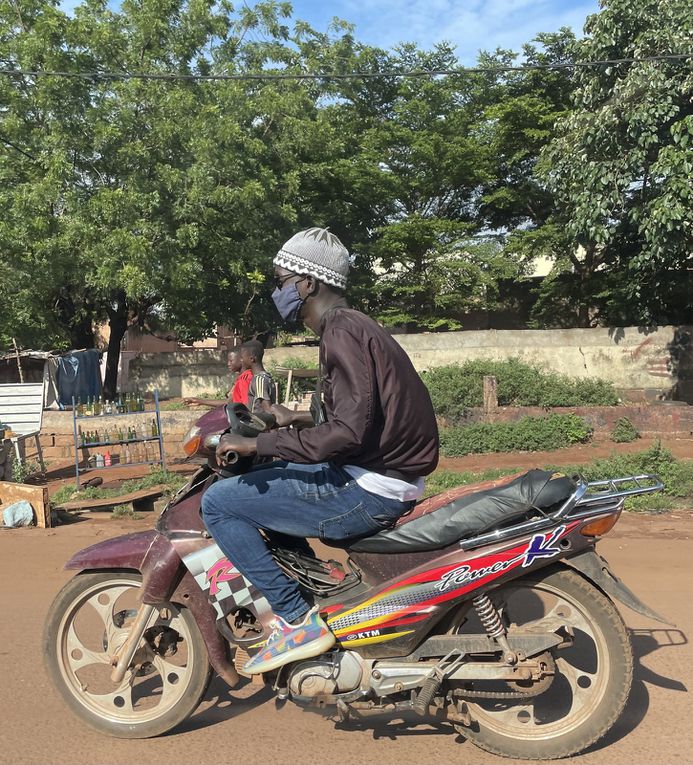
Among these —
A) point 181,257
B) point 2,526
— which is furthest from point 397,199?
point 2,526

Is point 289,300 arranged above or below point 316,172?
below

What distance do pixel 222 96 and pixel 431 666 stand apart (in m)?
16.8

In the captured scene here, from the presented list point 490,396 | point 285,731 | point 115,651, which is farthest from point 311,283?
point 490,396

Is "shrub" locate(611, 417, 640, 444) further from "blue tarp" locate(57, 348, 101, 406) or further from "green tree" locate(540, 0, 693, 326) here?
"blue tarp" locate(57, 348, 101, 406)

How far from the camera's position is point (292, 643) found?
2770 mm

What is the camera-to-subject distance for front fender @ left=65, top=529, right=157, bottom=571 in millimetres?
2979

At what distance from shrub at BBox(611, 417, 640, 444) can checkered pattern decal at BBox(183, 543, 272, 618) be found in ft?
31.6

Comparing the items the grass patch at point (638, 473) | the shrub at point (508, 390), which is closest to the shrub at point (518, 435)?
the shrub at point (508, 390)

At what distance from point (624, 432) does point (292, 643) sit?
31.9ft

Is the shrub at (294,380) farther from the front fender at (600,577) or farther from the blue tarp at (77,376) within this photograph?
the front fender at (600,577)

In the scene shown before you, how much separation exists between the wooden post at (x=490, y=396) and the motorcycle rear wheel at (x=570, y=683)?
9.50m

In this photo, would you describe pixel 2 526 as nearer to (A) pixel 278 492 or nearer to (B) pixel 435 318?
(A) pixel 278 492

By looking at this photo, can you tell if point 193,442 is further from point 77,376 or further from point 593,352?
point 77,376

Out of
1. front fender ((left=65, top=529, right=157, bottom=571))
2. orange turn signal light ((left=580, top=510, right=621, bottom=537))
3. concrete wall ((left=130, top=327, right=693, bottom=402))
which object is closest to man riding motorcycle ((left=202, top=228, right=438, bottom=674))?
front fender ((left=65, top=529, right=157, bottom=571))
